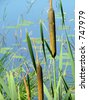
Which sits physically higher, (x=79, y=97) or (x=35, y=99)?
(x=79, y=97)

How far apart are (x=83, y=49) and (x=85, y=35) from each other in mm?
40

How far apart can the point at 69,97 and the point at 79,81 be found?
6cm

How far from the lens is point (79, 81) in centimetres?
107

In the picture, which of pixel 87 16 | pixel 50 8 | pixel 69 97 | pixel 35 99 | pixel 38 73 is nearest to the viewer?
pixel 38 73

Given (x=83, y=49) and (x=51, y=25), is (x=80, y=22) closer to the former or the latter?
(x=83, y=49)

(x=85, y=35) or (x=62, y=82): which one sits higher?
(x=85, y=35)

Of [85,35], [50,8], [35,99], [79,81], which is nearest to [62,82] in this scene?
[79,81]

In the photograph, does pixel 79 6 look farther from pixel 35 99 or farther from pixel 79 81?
pixel 35 99

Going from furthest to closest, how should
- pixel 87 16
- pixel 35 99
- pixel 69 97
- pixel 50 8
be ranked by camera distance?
pixel 35 99 < pixel 87 16 < pixel 69 97 < pixel 50 8

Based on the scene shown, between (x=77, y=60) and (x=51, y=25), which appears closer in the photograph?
(x=51, y=25)

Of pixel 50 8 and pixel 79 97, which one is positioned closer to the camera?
pixel 50 8

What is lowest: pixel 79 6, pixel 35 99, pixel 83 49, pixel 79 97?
pixel 35 99

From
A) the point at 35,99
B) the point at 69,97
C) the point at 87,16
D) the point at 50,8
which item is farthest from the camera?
the point at 35,99

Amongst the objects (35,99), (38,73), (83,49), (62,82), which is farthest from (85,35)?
(35,99)
